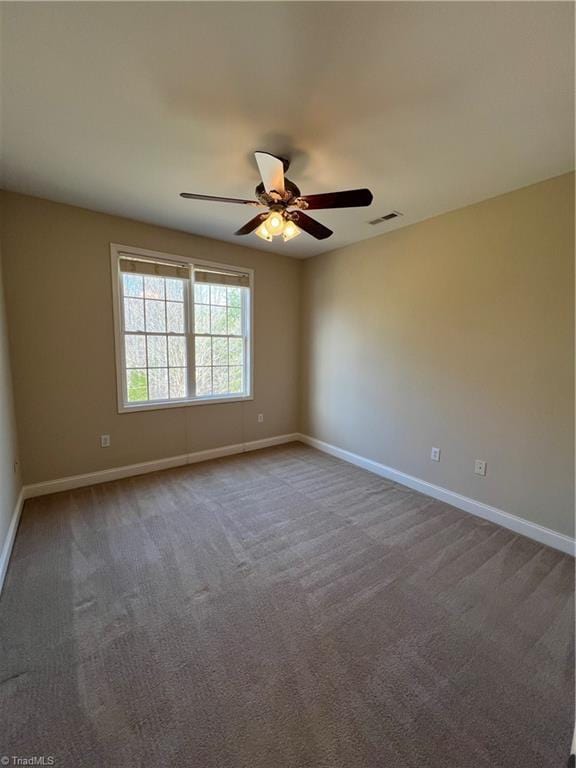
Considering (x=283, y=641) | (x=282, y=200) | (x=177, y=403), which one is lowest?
(x=283, y=641)

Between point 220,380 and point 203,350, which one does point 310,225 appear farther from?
point 220,380

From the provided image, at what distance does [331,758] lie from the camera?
108 centimetres

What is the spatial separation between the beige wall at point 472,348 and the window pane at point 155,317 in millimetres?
2084

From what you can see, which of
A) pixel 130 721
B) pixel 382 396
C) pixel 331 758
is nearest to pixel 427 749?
pixel 331 758

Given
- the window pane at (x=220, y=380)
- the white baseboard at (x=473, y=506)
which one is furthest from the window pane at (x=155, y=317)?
the white baseboard at (x=473, y=506)

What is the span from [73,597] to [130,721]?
85cm

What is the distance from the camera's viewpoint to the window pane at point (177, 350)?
141 inches

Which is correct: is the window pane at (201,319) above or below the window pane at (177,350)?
above

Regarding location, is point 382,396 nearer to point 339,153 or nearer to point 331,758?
point 339,153

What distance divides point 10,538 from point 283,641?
2.00 meters

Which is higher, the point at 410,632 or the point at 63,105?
the point at 63,105

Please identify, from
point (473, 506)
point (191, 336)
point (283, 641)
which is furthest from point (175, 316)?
point (473, 506)

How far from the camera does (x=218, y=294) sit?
12.8 ft

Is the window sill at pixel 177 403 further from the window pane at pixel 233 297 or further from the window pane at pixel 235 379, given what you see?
the window pane at pixel 233 297
